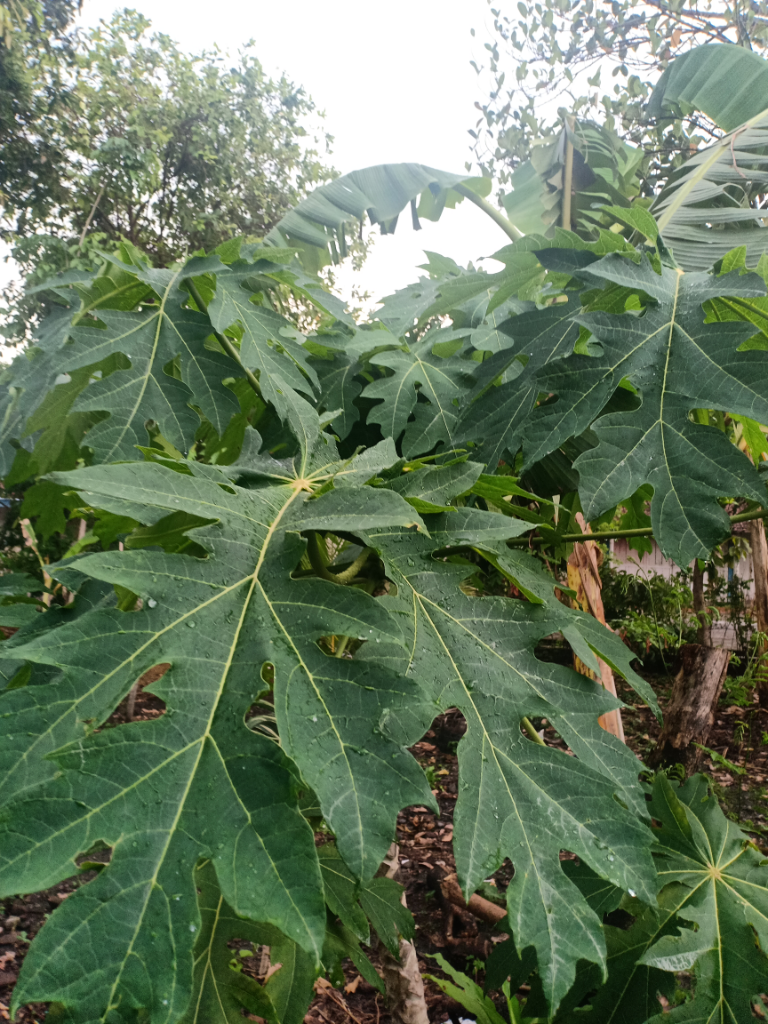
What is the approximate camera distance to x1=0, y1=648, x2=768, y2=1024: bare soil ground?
1.53 meters

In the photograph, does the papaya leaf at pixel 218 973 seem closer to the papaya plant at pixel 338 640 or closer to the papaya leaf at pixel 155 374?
the papaya plant at pixel 338 640

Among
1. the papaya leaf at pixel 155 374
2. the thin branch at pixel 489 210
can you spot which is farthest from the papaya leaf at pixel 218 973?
the thin branch at pixel 489 210

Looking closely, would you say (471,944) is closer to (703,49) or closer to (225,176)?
(703,49)

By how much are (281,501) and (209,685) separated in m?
0.15

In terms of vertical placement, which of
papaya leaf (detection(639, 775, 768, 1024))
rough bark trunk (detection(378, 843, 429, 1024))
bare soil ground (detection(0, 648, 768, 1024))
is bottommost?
bare soil ground (detection(0, 648, 768, 1024))

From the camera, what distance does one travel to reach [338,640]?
0.71 m

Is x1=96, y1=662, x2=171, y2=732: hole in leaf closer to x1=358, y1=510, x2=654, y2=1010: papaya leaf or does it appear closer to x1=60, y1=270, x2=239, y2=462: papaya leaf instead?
x1=60, y1=270, x2=239, y2=462: papaya leaf

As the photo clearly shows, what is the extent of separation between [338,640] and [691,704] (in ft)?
5.79

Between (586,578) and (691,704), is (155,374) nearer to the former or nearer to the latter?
(586,578)

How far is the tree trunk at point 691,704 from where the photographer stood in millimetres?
1999

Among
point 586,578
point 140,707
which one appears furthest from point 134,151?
point 586,578

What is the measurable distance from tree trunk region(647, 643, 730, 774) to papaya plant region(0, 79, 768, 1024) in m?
1.39

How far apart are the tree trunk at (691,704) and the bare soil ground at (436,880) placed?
0.33 meters

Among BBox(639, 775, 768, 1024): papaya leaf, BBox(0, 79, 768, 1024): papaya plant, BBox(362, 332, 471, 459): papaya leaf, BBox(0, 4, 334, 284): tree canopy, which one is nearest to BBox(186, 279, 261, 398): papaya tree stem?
BBox(0, 79, 768, 1024): papaya plant
